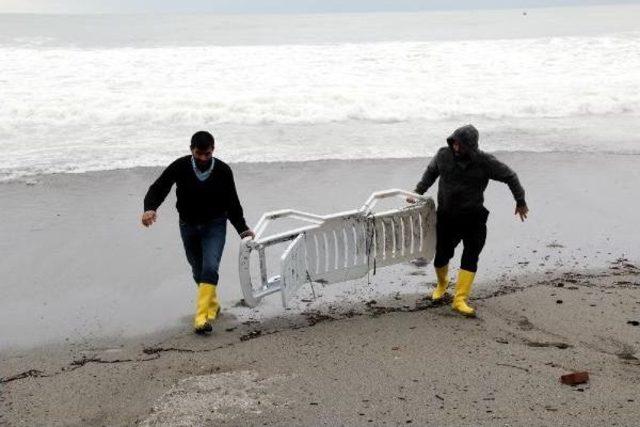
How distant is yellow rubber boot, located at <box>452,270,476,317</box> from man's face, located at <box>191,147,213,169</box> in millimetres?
2038

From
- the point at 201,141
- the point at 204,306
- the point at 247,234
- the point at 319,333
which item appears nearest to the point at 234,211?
the point at 247,234

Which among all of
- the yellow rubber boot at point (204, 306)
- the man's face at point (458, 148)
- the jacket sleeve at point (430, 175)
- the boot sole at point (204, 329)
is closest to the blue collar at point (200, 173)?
the yellow rubber boot at point (204, 306)

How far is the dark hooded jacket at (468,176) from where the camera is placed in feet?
17.2

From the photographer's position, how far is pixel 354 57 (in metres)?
24.7

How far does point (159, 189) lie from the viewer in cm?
509

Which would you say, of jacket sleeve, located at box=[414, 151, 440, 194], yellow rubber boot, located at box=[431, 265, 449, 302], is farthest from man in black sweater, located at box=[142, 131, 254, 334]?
yellow rubber boot, located at box=[431, 265, 449, 302]

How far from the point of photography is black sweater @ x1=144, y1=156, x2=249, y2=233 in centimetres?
510

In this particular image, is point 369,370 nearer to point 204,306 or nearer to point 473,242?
point 204,306

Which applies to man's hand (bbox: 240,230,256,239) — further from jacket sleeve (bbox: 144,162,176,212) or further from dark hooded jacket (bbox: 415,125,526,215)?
dark hooded jacket (bbox: 415,125,526,215)

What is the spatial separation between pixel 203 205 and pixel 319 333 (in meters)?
1.23

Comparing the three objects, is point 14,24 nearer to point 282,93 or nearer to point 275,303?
point 282,93

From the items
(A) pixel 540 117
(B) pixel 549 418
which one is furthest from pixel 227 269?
(A) pixel 540 117

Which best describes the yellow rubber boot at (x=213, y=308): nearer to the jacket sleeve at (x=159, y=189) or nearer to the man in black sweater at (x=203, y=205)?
the man in black sweater at (x=203, y=205)

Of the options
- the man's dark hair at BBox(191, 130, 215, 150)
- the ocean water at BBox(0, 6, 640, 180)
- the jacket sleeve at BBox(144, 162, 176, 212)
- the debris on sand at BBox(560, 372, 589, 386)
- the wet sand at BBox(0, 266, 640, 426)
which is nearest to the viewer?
the wet sand at BBox(0, 266, 640, 426)
